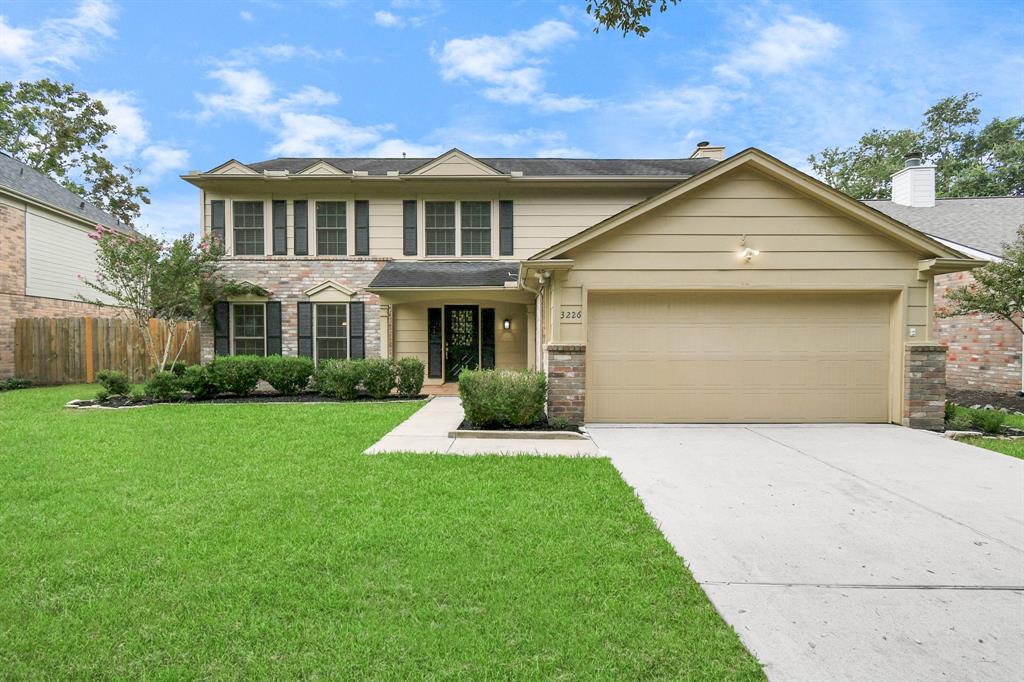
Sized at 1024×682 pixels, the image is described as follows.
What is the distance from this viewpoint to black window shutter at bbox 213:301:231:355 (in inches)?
478

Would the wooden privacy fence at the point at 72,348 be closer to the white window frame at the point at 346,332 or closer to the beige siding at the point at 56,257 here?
the beige siding at the point at 56,257

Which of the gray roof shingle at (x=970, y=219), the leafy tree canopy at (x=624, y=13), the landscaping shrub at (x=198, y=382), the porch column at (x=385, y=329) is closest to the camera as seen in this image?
the leafy tree canopy at (x=624, y=13)

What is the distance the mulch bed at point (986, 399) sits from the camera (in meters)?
9.27

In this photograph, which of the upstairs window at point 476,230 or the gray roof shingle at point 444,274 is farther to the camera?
the upstairs window at point 476,230

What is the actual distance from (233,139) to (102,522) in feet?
81.0

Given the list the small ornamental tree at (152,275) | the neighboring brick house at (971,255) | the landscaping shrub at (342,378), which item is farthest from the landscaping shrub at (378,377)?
the neighboring brick house at (971,255)

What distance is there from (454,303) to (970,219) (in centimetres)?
1455

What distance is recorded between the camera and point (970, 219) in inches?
514

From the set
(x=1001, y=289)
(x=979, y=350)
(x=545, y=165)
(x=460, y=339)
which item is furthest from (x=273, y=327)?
(x=979, y=350)

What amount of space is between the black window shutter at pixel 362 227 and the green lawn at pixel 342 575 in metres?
8.10

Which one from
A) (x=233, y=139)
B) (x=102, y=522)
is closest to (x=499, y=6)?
(x=102, y=522)

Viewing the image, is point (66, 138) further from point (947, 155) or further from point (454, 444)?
point (947, 155)

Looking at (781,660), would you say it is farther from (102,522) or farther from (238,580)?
Answer: (102,522)

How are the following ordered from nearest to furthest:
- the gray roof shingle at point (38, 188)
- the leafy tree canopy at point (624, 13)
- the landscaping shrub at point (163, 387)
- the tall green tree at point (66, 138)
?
the leafy tree canopy at point (624, 13)
the landscaping shrub at point (163, 387)
the gray roof shingle at point (38, 188)
the tall green tree at point (66, 138)
